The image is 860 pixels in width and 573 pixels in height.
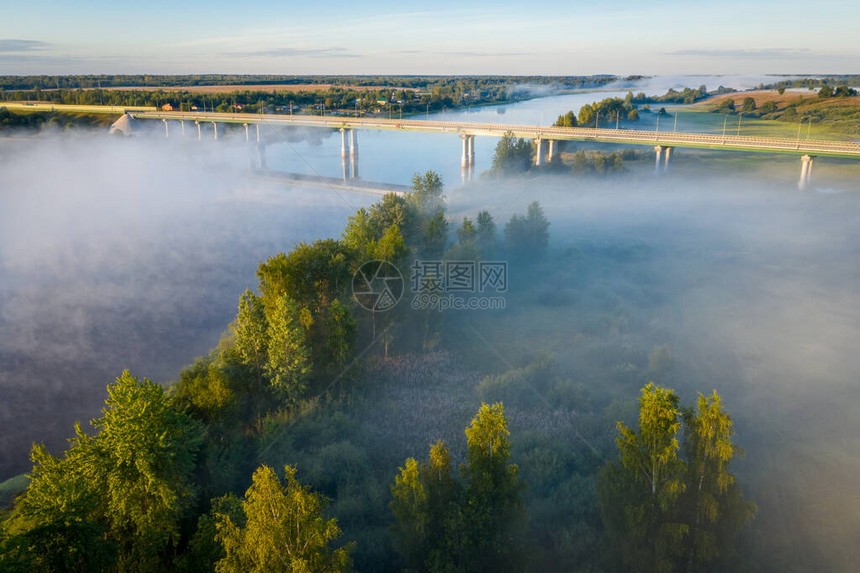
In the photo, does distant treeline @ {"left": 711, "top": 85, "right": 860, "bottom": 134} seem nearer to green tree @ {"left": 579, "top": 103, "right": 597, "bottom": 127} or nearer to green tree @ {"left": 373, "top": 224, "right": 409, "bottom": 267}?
green tree @ {"left": 579, "top": 103, "right": 597, "bottom": 127}

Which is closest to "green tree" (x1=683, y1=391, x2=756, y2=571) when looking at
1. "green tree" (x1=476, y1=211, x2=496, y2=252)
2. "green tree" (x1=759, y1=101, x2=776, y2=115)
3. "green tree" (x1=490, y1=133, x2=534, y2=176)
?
"green tree" (x1=476, y1=211, x2=496, y2=252)

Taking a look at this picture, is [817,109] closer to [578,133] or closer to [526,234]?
[578,133]

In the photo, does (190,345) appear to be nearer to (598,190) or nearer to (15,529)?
(15,529)

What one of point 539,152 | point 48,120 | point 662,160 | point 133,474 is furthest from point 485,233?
point 48,120

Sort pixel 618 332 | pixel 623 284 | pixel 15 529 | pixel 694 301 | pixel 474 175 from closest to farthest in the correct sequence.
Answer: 1. pixel 15 529
2. pixel 618 332
3. pixel 694 301
4. pixel 623 284
5. pixel 474 175

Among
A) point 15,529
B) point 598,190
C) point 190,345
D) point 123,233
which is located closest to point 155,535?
point 15,529

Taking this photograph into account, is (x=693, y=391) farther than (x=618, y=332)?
No

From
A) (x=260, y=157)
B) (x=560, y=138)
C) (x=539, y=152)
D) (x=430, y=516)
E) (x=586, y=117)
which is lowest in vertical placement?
(x=430, y=516)
